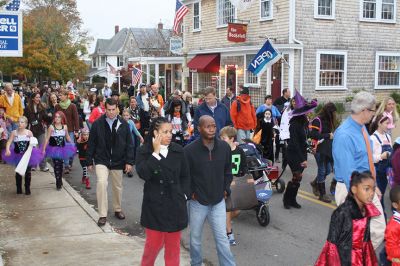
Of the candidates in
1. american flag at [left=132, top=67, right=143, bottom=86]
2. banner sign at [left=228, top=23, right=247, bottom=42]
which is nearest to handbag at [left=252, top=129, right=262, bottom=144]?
banner sign at [left=228, top=23, right=247, bottom=42]

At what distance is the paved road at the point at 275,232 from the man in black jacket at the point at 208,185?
1.01m

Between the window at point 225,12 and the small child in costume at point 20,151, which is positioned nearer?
the small child in costume at point 20,151

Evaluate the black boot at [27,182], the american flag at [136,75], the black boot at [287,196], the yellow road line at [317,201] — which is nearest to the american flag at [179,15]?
the american flag at [136,75]

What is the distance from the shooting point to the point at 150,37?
211ft

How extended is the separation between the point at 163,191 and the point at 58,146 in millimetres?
5756

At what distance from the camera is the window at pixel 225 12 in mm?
25500

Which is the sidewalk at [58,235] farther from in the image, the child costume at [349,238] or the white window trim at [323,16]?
the white window trim at [323,16]

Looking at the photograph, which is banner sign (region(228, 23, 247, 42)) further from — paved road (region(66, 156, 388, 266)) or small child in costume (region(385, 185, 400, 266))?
small child in costume (region(385, 185, 400, 266))

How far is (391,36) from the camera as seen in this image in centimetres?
2408

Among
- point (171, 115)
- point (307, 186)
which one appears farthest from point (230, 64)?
point (307, 186)

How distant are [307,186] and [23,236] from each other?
5.69 metres

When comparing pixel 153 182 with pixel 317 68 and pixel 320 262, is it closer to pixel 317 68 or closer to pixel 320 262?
pixel 320 262

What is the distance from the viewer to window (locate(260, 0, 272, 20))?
74.8ft

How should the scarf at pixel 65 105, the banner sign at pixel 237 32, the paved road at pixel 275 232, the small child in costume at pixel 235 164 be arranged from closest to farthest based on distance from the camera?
the paved road at pixel 275 232 → the small child in costume at pixel 235 164 → the scarf at pixel 65 105 → the banner sign at pixel 237 32
